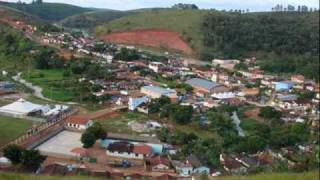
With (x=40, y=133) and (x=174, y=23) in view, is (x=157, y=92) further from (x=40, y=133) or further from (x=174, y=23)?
(x=174, y=23)

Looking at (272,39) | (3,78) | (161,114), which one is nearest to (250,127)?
(161,114)

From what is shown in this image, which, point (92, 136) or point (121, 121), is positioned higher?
point (92, 136)

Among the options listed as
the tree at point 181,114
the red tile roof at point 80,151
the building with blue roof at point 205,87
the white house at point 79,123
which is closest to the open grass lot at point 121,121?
the white house at point 79,123

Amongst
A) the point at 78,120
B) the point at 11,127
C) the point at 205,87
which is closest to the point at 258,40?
the point at 205,87

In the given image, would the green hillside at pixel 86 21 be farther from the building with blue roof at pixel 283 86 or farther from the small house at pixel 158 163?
the small house at pixel 158 163

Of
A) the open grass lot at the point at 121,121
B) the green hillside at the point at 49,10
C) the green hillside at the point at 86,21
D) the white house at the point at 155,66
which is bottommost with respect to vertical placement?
the open grass lot at the point at 121,121

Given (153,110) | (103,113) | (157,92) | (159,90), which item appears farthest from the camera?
(159,90)
